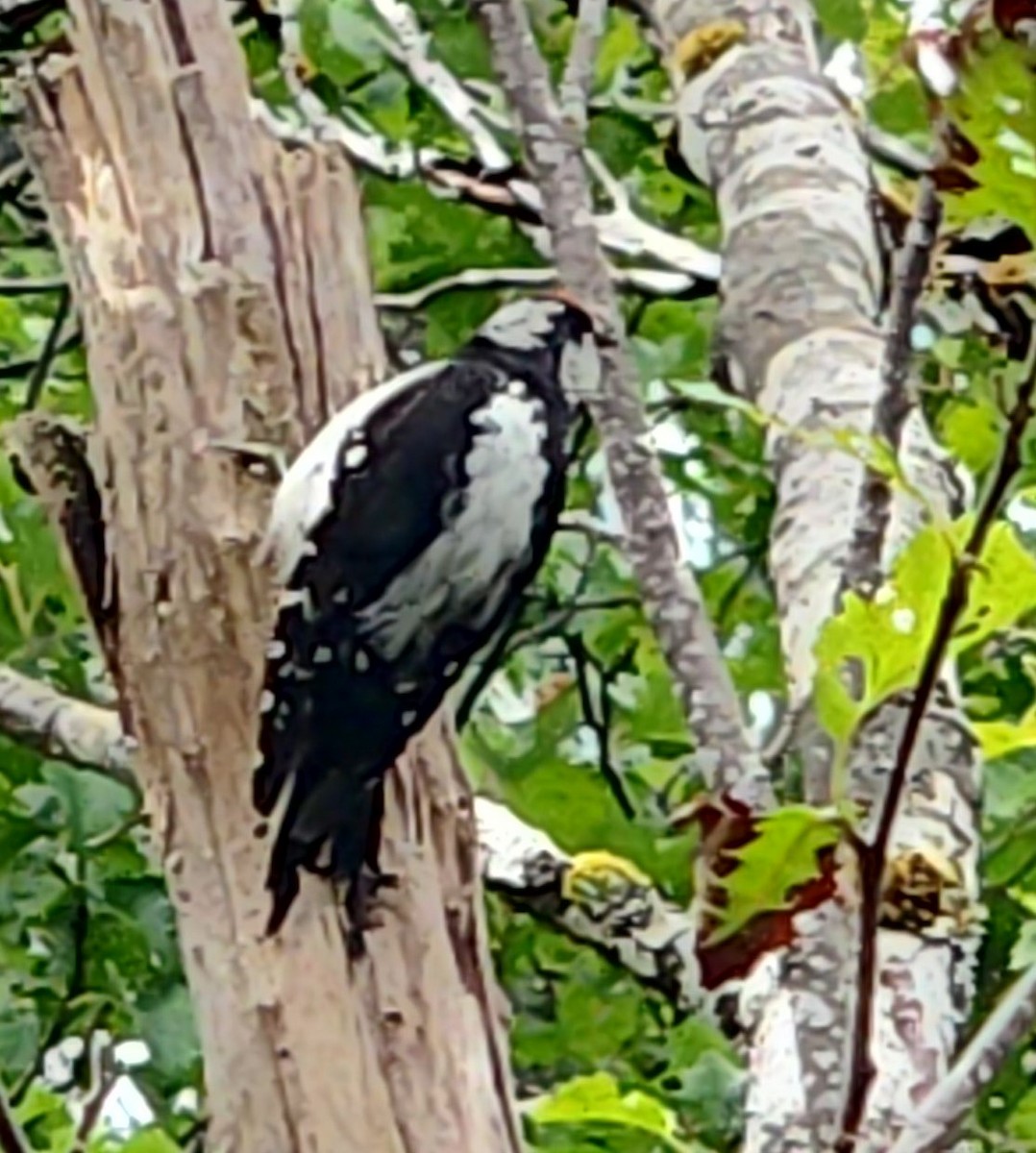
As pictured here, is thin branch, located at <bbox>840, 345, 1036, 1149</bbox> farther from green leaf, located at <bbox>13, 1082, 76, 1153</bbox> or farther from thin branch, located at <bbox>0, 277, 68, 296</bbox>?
thin branch, located at <bbox>0, 277, 68, 296</bbox>

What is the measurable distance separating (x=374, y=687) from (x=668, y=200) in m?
1.59

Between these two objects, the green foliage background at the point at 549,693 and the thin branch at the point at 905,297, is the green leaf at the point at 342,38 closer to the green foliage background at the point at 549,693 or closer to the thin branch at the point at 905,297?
the green foliage background at the point at 549,693

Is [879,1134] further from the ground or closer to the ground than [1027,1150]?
further from the ground

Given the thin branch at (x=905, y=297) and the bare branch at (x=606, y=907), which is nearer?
the thin branch at (x=905, y=297)

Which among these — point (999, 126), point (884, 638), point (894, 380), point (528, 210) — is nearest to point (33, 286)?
point (528, 210)

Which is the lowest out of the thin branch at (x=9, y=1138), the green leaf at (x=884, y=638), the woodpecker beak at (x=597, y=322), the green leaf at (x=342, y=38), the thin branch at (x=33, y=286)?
the thin branch at (x=9, y=1138)

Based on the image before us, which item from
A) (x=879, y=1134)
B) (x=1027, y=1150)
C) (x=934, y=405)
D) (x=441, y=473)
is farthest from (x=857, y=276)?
(x=879, y=1134)

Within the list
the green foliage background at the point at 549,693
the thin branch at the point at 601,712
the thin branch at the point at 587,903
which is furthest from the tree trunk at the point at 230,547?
the thin branch at the point at 601,712

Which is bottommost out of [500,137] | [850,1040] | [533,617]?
[533,617]

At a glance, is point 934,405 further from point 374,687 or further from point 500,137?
point 374,687

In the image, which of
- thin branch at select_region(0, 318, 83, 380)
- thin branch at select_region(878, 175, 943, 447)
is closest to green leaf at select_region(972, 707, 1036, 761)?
thin branch at select_region(878, 175, 943, 447)

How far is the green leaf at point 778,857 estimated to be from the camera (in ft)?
2.92

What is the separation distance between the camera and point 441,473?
1.42 meters

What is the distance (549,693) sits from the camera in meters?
2.54
